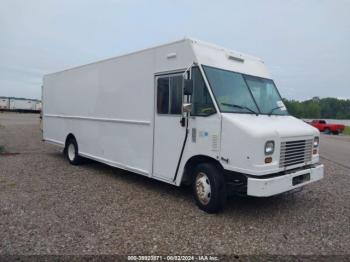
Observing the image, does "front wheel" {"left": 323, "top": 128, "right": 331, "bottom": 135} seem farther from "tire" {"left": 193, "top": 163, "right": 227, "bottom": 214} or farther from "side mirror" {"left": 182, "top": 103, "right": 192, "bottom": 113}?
"side mirror" {"left": 182, "top": 103, "right": 192, "bottom": 113}

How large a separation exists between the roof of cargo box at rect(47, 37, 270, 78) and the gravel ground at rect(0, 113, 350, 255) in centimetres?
266

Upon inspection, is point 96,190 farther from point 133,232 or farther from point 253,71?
point 253,71

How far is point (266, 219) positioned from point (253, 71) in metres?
2.96

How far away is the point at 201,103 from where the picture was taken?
215 inches

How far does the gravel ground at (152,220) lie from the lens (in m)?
4.15

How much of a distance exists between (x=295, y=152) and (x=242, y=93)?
1.41m

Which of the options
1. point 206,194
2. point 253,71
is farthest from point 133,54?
point 206,194

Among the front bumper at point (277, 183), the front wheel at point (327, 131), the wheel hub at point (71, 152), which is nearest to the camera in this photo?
the front bumper at point (277, 183)

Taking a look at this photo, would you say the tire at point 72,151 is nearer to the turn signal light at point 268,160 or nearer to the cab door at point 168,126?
the cab door at point 168,126

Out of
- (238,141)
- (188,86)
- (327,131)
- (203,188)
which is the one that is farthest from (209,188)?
(327,131)

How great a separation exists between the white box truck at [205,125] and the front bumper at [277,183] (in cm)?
1

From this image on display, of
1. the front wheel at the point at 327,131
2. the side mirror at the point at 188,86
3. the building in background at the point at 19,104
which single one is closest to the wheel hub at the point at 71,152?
the side mirror at the point at 188,86

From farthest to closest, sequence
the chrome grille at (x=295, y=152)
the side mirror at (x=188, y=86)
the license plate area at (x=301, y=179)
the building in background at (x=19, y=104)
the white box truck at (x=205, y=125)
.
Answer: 1. the building in background at (x=19, y=104)
2. the side mirror at (x=188, y=86)
3. the license plate area at (x=301, y=179)
4. the chrome grille at (x=295, y=152)
5. the white box truck at (x=205, y=125)

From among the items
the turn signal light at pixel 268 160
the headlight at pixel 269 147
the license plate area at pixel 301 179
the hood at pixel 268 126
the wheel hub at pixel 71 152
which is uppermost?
the hood at pixel 268 126
